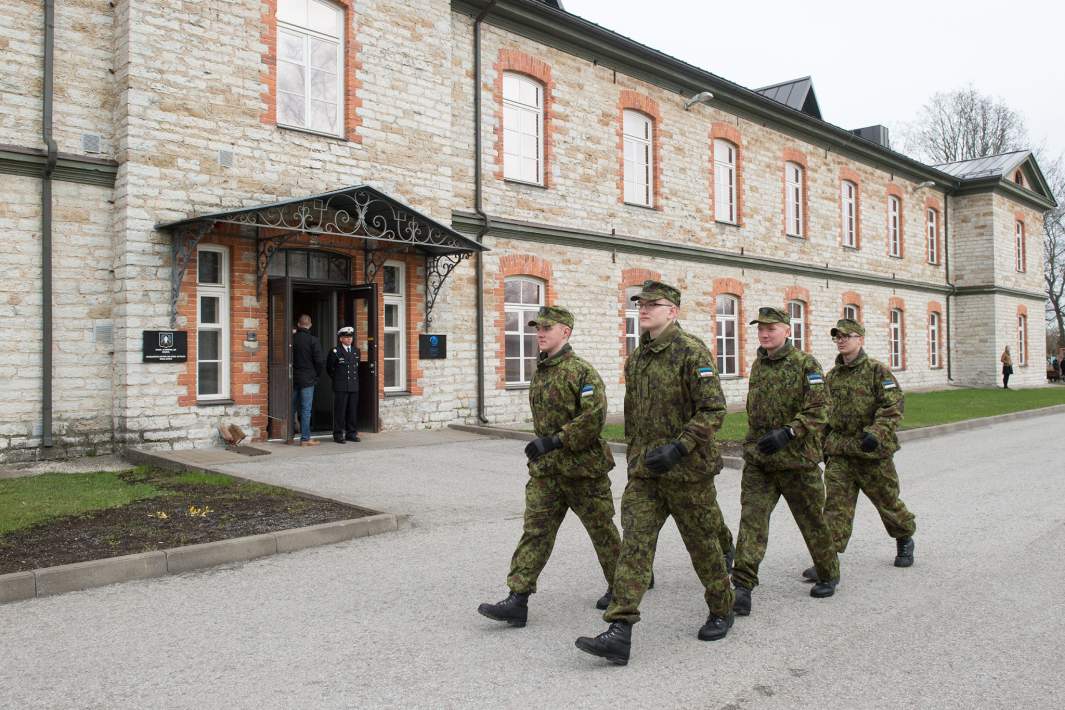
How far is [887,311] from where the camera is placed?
27.3 m

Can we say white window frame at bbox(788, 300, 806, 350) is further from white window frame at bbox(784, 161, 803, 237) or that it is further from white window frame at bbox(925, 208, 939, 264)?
white window frame at bbox(925, 208, 939, 264)

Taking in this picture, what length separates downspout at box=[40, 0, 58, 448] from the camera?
34.6 feet

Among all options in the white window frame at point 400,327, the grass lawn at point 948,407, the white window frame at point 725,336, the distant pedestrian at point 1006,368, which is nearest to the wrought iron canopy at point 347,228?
the white window frame at point 400,327

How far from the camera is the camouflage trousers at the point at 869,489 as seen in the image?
19.3ft

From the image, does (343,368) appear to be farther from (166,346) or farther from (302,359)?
(166,346)

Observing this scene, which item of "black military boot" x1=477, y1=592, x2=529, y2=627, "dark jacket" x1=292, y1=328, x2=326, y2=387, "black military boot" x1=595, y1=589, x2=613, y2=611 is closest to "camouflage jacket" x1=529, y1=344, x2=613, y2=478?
"black military boot" x1=477, y1=592, x2=529, y2=627

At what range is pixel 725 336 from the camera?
20.9 m

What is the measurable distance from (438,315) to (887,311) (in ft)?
59.6

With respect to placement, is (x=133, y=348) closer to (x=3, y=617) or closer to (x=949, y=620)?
(x=3, y=617)

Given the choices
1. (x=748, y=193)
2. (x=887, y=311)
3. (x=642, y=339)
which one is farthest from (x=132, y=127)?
(x=887, y=311)

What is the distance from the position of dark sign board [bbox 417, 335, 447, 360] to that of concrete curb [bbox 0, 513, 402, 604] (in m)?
7.03

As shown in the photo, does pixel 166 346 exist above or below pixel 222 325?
below

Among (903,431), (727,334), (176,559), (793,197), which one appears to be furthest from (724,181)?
(176,559)

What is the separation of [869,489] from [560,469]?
254 cm
